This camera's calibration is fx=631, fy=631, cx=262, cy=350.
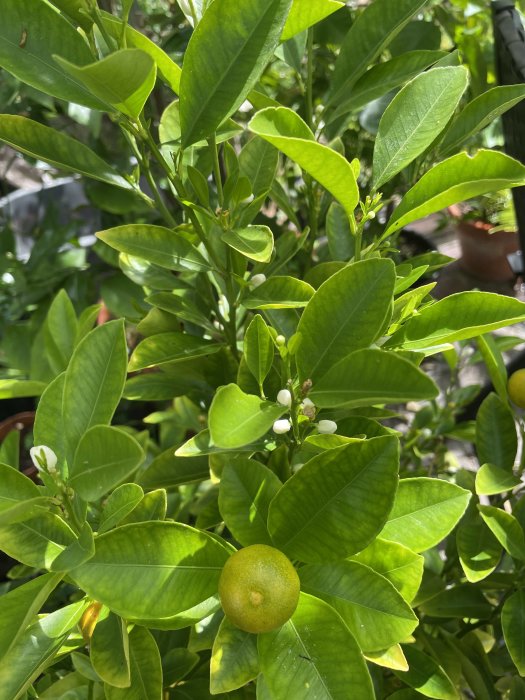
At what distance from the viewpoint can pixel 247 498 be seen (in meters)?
0.49

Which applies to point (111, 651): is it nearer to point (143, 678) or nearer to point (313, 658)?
point (143, 678)

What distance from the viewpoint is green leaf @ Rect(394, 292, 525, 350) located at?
462 mm

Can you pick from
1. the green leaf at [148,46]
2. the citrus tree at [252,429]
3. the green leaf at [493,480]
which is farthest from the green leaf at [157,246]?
the green leaf at [493,480]

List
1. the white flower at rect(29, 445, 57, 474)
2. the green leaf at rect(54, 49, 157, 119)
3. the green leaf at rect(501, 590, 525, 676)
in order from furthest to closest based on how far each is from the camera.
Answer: the green leaf at rect(501, 590, 525, 676), the white flower at rect(29, 445, 57, 474), the green leaf at rect(54, 49, 157, 119)

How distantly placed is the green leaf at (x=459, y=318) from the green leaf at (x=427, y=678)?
333 millimetres

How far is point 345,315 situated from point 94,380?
20 cm

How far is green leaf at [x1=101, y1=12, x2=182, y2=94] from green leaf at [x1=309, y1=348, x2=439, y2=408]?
0.28 m

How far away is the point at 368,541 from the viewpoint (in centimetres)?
42

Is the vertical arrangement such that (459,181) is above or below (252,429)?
above

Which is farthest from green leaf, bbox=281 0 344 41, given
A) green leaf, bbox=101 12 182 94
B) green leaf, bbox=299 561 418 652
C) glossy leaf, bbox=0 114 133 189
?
green leaf, bbox=299 561 418 652

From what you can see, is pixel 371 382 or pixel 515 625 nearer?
pixel 371 382

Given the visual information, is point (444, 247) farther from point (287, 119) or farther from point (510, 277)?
point (287, 119)

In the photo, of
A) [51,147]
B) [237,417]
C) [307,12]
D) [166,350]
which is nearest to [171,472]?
[166,350]

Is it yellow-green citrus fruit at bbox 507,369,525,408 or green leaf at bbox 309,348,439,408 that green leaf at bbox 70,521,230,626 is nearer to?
green leaf at bbox 309,348,439,408
